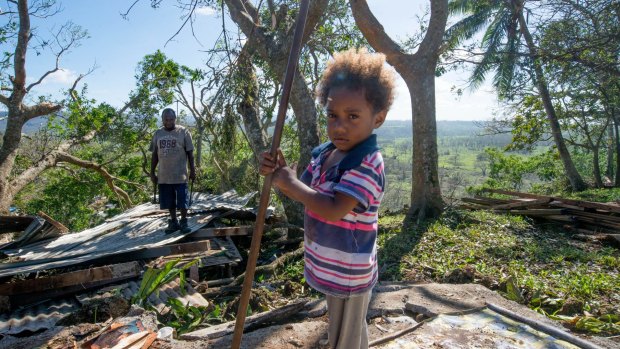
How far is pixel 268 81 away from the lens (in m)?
9.89

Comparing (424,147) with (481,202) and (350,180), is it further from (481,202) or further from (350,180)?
(350,180)

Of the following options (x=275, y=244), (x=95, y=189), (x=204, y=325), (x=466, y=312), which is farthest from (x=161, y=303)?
(x=95, y=189)

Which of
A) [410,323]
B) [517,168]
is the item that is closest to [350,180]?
[410,323]

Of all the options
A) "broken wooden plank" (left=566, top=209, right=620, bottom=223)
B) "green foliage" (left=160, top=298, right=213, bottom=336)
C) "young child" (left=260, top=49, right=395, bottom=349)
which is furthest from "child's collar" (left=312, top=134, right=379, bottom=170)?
"broken wooden plank" (left=566, top=209, right=620, bottom=223)

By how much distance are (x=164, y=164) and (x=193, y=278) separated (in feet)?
5.08

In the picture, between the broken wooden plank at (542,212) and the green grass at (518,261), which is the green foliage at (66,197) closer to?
the green grass at (518,261)

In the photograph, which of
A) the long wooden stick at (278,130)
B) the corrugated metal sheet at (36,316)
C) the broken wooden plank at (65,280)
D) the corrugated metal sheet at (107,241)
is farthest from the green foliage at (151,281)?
the long wooden stick at (278,130)

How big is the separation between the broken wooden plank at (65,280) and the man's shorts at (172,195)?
1333mm

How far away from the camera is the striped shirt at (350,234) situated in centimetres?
180

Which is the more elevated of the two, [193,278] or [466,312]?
[466,312]

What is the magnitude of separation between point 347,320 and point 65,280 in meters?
3.86

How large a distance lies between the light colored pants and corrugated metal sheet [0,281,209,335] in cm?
243

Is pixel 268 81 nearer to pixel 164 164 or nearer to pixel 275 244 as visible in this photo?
pixel 275 244

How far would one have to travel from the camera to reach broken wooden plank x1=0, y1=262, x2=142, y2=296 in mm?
4488
